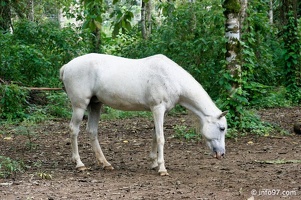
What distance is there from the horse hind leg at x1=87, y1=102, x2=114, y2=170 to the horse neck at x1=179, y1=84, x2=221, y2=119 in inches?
56.4

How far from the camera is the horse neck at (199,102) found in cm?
759

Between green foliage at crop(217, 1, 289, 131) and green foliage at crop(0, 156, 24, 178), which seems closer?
green foliage at crop(0, 156, 24, 178)

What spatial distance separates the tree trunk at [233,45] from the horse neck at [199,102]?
2828mm

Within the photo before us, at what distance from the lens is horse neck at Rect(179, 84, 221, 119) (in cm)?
759

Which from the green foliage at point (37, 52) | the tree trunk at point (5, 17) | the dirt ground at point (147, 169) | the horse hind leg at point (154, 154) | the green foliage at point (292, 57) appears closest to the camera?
the dirt ground at point (147, 169)

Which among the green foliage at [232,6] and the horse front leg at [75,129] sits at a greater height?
the green foliage at [232,6]

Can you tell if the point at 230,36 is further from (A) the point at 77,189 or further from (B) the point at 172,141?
(A) the point at 77,189

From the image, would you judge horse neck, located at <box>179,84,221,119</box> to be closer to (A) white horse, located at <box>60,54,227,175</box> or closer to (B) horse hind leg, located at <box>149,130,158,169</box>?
(A) white horse, located at <box>60,54,227,175</box>

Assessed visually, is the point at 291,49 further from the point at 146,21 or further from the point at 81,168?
the point at 81,168

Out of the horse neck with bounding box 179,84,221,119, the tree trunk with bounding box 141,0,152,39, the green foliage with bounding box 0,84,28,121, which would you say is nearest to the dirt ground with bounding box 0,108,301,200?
the horse neck with bounding box 179,84,221,119

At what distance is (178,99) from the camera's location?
7.68 meters

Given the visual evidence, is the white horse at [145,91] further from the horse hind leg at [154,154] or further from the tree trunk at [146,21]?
the tree trunk at [146,21]

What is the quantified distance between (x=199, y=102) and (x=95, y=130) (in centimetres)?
168

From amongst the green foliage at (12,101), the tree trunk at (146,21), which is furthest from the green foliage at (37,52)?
the tree trunk at (146,21)
